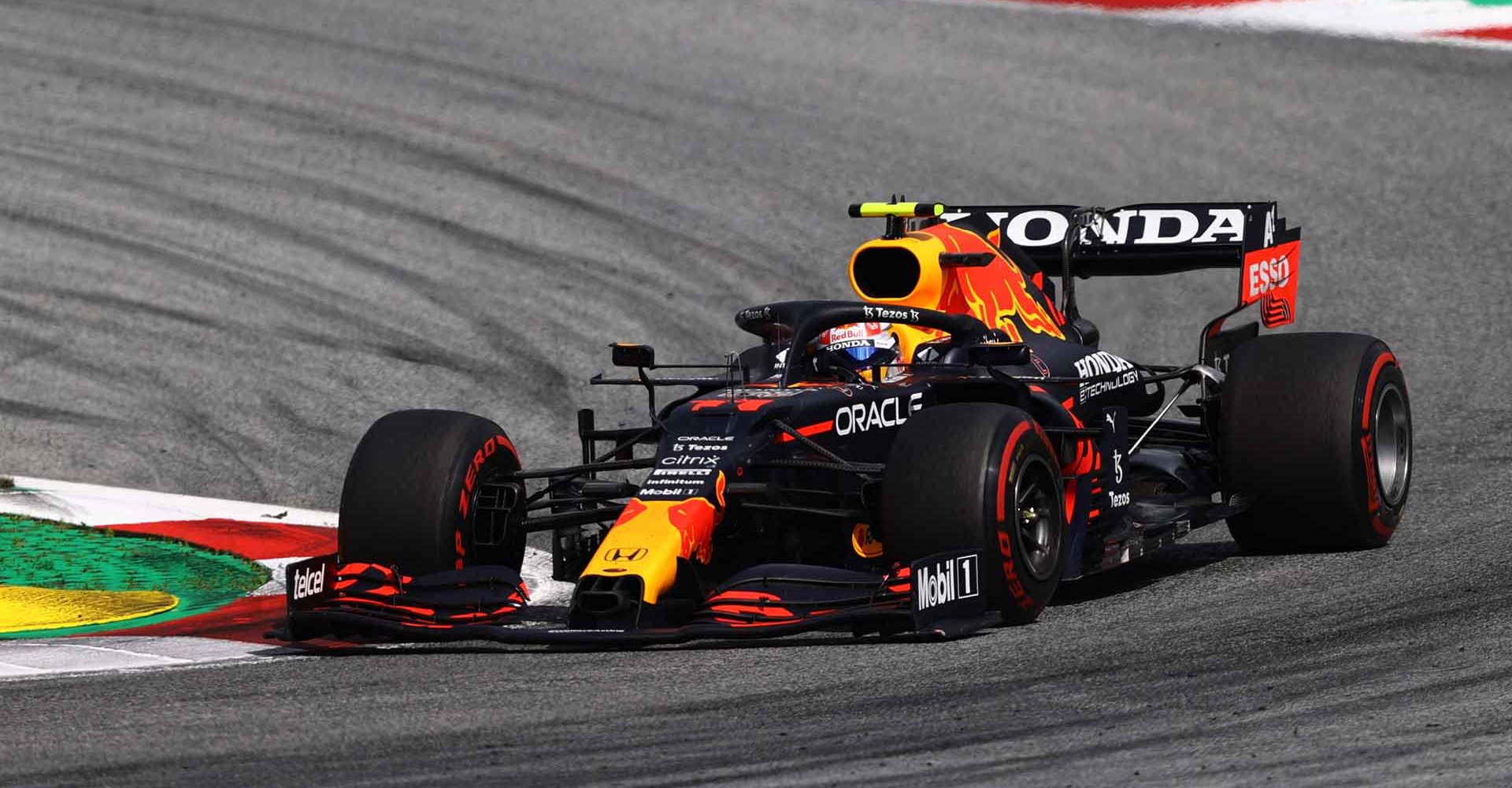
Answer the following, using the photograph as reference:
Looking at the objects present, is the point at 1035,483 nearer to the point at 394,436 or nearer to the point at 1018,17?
the point at 394,436

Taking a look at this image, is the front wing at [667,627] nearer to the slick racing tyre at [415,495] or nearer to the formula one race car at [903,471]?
the formula one race car at [903,471]

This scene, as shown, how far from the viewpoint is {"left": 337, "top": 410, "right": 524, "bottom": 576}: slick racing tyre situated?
358 inches

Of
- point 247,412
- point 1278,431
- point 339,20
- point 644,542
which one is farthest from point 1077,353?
point 339,20

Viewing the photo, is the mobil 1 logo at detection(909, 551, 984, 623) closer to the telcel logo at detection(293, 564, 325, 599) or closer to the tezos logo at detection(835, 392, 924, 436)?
the tezos logo at detection(835, 392, 924, 436)

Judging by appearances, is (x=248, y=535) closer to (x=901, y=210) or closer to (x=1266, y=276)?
(x=901, y=210)

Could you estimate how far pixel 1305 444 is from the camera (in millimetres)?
10242

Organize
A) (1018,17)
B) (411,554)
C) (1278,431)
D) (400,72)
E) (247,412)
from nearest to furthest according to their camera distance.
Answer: (411,554) → (1278,431) → (247,412) → (400,72) → (1018,17)

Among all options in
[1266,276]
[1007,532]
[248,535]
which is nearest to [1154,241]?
[1266,276]

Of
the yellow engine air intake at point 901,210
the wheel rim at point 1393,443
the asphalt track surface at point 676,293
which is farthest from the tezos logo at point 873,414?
the wheel rim at point 1393,443

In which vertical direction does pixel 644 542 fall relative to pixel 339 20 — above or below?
below

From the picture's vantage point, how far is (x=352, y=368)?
15.2m

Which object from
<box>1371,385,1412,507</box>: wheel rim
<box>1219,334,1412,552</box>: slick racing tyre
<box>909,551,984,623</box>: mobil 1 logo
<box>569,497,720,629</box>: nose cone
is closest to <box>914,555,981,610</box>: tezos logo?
<box>909,551,984,623</box>: mobil 1 logo

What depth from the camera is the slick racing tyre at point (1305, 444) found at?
402 inches

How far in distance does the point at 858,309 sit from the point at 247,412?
6.08m
